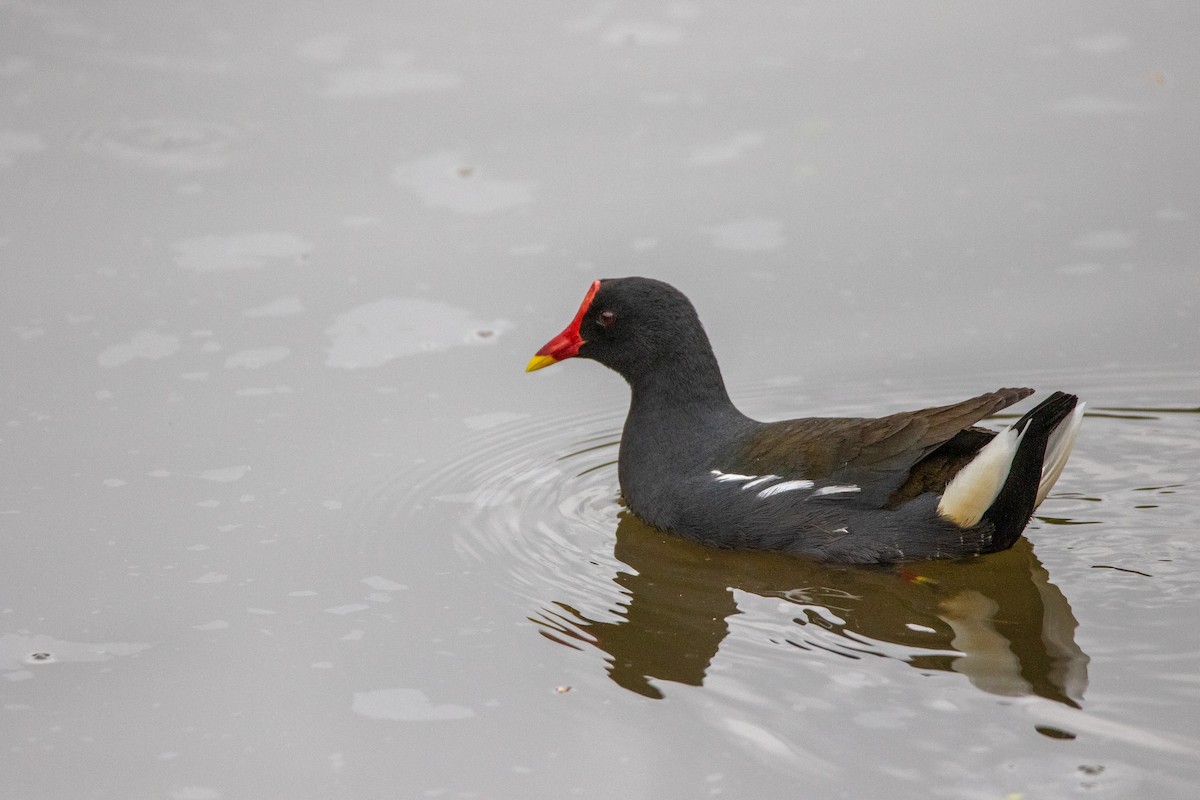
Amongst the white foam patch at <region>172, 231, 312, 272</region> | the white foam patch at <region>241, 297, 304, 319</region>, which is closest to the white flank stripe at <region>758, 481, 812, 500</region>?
the white foam patch at <region>241, 297, 304, 319</region>

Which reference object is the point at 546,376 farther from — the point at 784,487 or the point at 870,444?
the point at 870,444

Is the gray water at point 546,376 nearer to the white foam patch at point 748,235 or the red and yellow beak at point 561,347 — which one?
the white foam patch at point 748,235

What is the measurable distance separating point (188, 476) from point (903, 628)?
2.70m

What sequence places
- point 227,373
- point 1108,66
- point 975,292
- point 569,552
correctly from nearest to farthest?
1. point 569,552
2. point 227,373
3. point 975,292
4. point 1108,66

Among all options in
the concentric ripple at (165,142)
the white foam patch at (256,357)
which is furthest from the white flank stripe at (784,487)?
the concentric ripple at (165,142)

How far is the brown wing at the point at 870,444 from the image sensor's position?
495 centimetres

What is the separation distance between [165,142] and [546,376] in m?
2.95

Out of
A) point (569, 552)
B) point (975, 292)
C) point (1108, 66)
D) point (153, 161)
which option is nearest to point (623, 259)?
point (975, 292)

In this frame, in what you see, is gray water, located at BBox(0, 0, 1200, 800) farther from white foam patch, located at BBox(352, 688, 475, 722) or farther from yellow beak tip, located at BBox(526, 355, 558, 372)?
yellow beak tip, located at BBox(526, 355, 558, 372)

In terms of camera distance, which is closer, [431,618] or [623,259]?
[431,618]

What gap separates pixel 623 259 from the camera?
713 cm

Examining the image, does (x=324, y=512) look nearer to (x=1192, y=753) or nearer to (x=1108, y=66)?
(x=1192, y=753)

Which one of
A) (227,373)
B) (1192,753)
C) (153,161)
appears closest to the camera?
(1192,753)

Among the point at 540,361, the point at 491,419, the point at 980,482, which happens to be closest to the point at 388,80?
the point at 491,419
